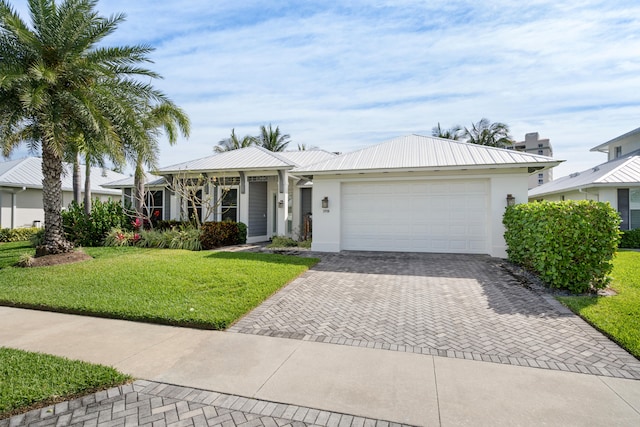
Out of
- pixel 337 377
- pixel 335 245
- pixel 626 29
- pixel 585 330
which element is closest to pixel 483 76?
pixel 626 29

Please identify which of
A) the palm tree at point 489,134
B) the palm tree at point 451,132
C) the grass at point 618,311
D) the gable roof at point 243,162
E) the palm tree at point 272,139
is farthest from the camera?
the palm tree at point 272,139

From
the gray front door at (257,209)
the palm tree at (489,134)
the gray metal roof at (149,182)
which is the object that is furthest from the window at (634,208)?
the gray metal roof at (149,182)

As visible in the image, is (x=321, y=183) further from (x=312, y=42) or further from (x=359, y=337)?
(x=359, y=337)

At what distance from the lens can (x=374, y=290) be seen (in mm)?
7078

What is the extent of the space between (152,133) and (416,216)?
1050 centimetres

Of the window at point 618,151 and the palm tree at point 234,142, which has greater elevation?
the palm tree at point 234,142

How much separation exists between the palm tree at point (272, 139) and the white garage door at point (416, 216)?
18742 millimetres

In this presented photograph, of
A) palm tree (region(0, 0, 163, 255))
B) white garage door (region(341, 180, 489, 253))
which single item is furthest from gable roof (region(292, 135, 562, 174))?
palm tree (region(0, 0, 163, 255))

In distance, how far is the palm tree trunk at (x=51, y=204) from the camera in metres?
10.2

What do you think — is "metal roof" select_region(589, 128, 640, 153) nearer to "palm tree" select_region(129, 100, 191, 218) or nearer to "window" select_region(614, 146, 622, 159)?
"window" select_region(614, 146, 622, 159)

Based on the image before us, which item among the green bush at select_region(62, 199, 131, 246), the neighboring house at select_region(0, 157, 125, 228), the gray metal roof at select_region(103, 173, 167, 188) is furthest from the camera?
the neighboring house at select_region(0, 157, 125, 228)

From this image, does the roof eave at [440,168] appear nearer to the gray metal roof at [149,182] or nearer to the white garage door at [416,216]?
the white garage door at [416,216]

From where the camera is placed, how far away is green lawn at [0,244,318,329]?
563 cm

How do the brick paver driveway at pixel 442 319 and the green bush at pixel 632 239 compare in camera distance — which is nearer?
the brick paver driveway at pixel 442 319
